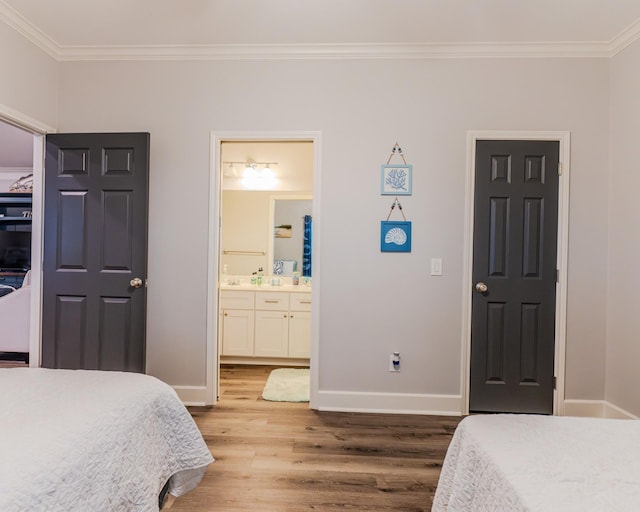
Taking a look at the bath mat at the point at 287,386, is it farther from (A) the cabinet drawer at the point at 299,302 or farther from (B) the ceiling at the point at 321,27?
(B) the ceiling at the point at 321,27

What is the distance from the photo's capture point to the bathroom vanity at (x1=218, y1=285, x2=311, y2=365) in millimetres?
3932

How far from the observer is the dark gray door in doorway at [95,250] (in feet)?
9.13

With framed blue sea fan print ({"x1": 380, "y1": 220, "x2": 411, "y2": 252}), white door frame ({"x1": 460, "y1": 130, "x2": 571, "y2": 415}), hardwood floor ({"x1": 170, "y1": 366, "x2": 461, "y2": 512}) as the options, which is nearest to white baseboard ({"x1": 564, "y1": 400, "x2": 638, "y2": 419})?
white door frame ({"x1": 460, "y1": 130, "x2": 571, "y2": 415})

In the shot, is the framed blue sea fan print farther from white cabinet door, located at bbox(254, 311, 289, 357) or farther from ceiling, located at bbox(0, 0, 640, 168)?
white cabinet door, located at bbox(254, 311, 289, 357)

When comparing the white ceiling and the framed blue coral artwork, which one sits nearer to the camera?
the framed blue coral artwork

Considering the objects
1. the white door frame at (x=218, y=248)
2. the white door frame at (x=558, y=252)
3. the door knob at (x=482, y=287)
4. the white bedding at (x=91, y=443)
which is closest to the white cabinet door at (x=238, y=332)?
the white door frame at (x=218, y=248)

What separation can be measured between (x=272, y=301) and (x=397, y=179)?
6.10 ft

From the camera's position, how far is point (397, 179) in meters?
2.86

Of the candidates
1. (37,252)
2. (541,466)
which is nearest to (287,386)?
(37,252)

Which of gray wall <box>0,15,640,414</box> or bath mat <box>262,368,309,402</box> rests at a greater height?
gray wall <box>0,15,640,414</box>

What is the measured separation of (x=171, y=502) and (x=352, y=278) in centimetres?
177

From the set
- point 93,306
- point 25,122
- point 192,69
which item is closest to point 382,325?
point 93,306

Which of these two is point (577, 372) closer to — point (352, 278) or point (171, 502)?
point (352, 278)

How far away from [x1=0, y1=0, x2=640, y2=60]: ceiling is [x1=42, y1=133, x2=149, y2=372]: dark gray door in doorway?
0.70 metres
